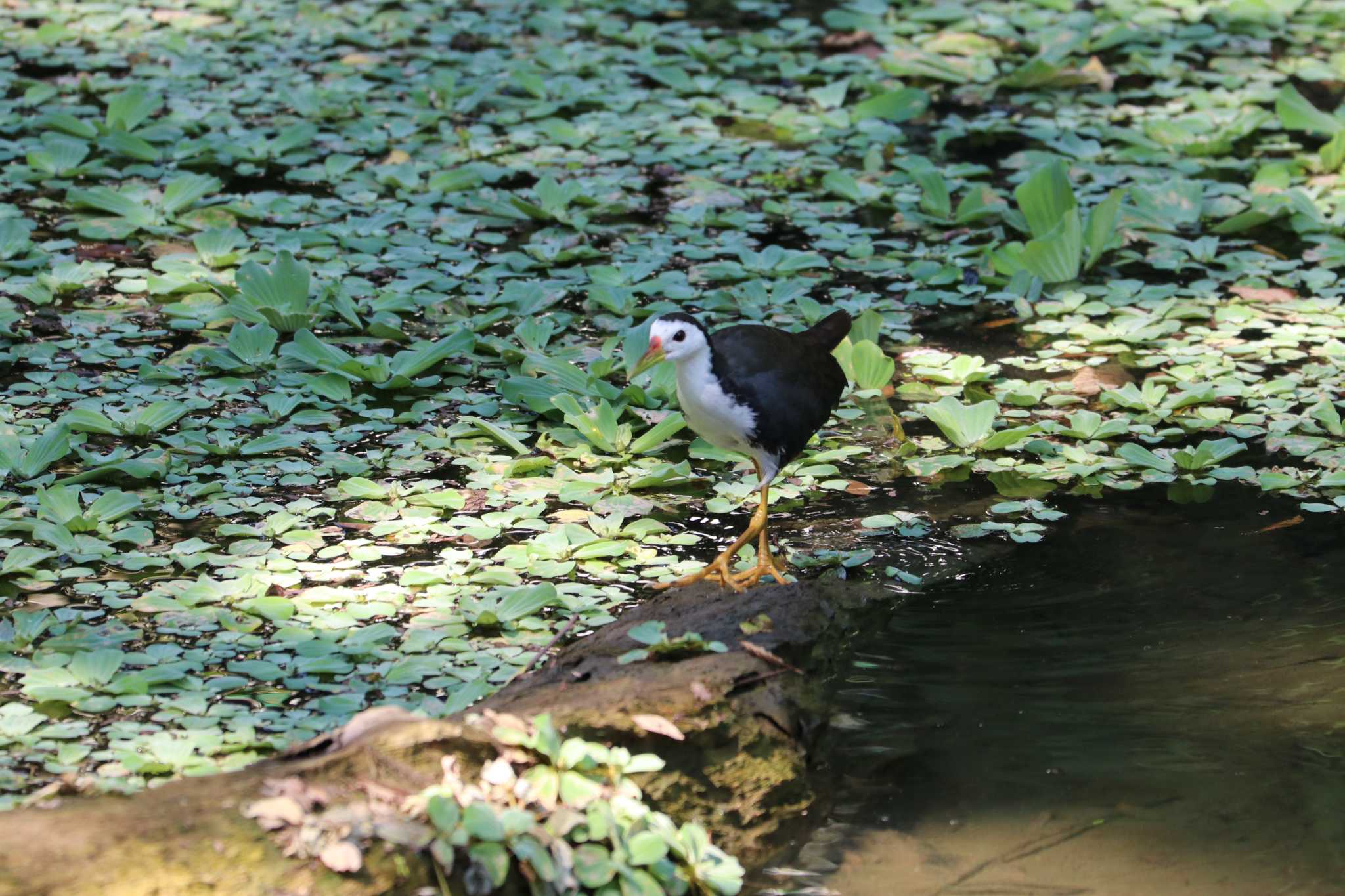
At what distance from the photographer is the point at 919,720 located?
2.95m

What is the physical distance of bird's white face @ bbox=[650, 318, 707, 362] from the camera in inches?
129

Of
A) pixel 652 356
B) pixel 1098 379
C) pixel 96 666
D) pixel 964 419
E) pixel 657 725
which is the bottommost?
pixel 1098 379

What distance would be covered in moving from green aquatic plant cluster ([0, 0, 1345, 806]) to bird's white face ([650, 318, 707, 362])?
48cm

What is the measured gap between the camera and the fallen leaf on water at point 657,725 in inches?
98.0

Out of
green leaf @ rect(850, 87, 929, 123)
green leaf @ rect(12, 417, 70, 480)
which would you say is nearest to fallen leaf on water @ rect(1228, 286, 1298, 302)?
green leaf @ rect(850, 87, 929, 123)

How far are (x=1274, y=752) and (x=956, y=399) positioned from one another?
1.43 meters

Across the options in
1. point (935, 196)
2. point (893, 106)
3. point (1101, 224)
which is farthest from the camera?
point (893, 106)

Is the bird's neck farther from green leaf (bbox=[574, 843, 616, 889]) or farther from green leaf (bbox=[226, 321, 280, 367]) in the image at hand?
green leaf (bbox=[226, 321, 280, 367])

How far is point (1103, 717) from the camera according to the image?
2.95 metres

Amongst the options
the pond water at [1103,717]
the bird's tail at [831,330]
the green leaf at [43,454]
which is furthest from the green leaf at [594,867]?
the green leaf at [43,454]

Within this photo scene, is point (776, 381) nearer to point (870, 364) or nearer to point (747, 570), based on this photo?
point (747, 570)

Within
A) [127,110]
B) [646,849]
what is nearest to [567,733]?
[646,849]

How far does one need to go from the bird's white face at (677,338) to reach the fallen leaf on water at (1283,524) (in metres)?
1.45

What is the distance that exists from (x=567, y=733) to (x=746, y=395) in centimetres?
103
